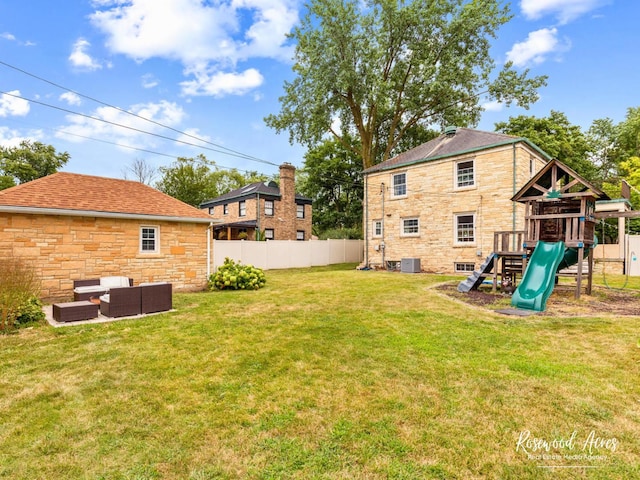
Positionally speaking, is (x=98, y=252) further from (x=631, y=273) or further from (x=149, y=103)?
(x=631, y=273)

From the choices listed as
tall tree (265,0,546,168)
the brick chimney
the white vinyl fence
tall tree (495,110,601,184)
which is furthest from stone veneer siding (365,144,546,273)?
tall tree (495,110,601,184)

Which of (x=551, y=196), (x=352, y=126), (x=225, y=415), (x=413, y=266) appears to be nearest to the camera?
(x=225, y=415)

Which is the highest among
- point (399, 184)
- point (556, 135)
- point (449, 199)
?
point (556, 135)

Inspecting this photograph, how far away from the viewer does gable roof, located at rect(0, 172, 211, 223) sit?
27.3ft

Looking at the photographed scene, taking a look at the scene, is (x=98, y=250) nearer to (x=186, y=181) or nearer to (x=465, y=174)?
(x=465, y=174)

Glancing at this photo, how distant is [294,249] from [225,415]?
17.1m

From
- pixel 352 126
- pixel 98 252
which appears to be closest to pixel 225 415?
pixel 98 252

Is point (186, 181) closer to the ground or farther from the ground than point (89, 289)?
farther from the ground

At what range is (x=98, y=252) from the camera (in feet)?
30.2

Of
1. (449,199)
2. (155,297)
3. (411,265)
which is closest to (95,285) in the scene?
(155,297)

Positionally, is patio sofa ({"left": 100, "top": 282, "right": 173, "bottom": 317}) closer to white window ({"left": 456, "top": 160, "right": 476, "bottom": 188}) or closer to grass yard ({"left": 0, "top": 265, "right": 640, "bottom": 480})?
grass yard ({"left": 0, "top": 265, "right": 640, "bottom": 480})

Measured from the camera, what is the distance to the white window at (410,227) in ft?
55.9

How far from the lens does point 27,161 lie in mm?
30469

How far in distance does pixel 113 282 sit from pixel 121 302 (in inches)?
88.3
